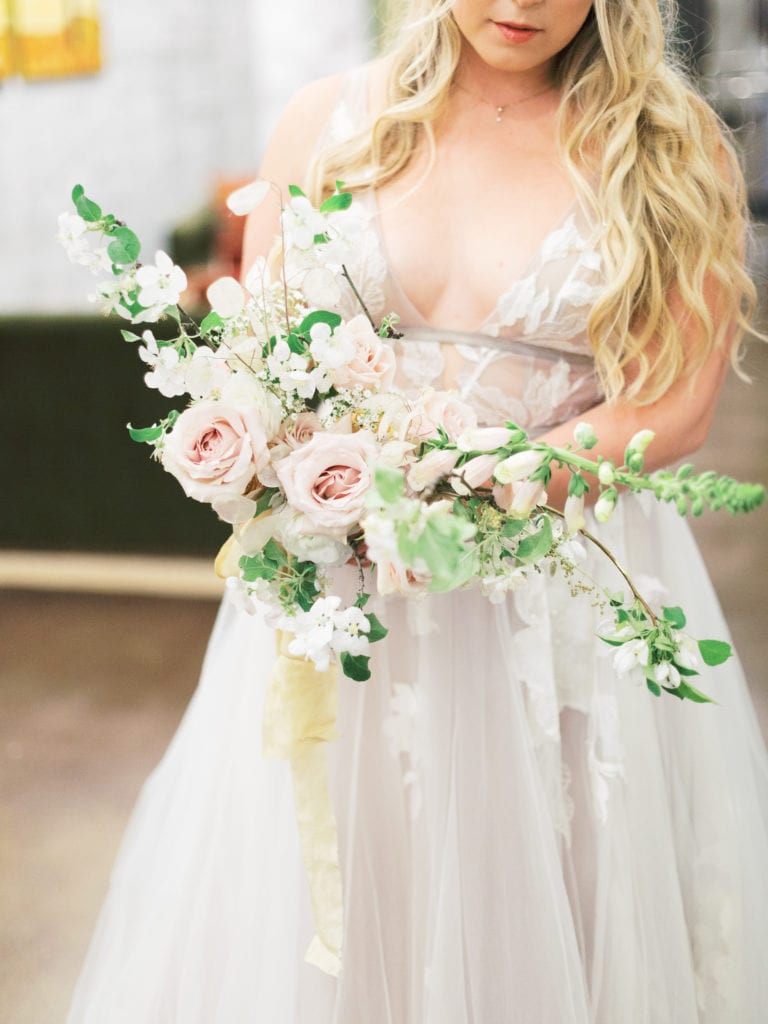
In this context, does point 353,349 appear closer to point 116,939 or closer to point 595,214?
point 595,214

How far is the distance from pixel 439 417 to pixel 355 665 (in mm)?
246

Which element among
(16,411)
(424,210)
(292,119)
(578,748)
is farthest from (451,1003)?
(16,411)

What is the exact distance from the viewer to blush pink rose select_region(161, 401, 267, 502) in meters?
0.98

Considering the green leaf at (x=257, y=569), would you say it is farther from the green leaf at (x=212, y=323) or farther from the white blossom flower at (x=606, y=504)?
the white blossom flower at (x=606, y=504)

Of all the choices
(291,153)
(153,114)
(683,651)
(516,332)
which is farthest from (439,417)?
(153,114)

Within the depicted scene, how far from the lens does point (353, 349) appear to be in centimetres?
101

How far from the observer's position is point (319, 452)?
0.99m

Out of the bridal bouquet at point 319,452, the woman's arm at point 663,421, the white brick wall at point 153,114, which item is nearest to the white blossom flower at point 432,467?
the bridal bouquet at point 319,452

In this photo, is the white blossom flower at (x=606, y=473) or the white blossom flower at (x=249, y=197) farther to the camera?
the white blossom flower at (x=249, y=197)

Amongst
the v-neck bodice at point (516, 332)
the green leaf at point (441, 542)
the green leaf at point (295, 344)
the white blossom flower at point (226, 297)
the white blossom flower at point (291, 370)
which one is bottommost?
the green leaf at point (441, 542)

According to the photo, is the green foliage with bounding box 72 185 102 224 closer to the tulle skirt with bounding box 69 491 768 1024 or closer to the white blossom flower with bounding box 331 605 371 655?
the white blossom flower with bounding box 331 605 371 655

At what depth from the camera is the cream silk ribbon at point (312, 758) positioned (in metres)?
1.22

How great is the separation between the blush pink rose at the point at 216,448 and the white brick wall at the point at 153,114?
5.80m

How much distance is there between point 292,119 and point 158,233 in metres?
5.53
